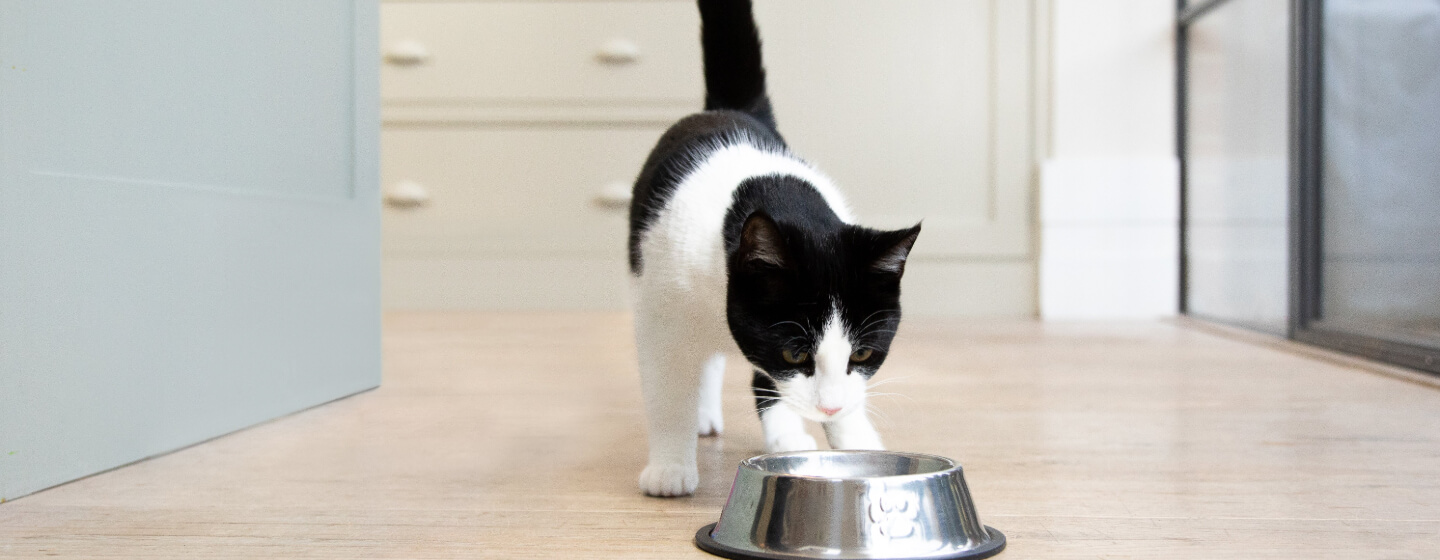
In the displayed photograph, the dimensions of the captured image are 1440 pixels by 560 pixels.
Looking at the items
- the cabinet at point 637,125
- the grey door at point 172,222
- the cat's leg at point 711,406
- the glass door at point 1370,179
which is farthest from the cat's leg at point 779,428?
the cabinet at point 637,125

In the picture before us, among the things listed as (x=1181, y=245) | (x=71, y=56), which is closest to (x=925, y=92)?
(x=1181, y=245)

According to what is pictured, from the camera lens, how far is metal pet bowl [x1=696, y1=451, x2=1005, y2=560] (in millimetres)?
657

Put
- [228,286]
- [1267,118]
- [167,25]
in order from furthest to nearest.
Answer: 1. [1267,118]
2. [228,286]
3. [167,25]

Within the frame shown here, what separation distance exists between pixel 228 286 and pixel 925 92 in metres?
2.12

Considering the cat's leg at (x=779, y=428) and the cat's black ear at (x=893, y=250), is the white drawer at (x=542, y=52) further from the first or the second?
the cat's black ear at (x=893, y=250)

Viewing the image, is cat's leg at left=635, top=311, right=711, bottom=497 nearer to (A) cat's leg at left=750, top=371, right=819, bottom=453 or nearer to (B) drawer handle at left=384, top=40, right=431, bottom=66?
(A) cat's leg at left=750, top=371, right=819, bottom=453

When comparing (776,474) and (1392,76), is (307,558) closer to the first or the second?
(776,474)

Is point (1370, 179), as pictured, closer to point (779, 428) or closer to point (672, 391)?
point (779, 428)

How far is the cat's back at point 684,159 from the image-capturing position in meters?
0.97

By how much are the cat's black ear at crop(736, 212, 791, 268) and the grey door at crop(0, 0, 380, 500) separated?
0.60m

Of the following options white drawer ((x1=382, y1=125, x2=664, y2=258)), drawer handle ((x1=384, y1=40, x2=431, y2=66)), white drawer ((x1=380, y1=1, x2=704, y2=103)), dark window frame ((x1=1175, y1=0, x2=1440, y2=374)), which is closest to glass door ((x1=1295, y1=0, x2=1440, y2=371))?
dark window frame ((x1=1175, y1=0, x2=1440, y2=374))

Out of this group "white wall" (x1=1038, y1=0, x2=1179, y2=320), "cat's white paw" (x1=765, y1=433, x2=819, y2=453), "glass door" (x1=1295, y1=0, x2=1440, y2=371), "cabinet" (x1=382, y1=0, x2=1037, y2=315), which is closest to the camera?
"cat's white paw" (x1=765, y1=433, x2=819, y2=453)

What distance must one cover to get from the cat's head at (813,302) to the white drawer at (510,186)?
217cm

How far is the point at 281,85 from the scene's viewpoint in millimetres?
1294
